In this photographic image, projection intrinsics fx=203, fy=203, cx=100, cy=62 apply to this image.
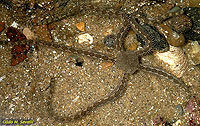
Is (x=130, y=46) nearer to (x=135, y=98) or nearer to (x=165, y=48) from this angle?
(x=165, y=48)

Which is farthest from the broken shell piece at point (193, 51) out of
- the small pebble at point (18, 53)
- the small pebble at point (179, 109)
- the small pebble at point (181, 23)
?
the small pebble at point (18, 53)

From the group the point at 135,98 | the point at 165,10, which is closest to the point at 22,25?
the point at 135,98

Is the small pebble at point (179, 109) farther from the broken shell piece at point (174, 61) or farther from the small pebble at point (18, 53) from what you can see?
the small pebble at point (18, 53)

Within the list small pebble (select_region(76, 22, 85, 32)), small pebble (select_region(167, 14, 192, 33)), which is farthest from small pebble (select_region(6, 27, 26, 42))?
small pebble (select_region(167, 14, 192, 33))

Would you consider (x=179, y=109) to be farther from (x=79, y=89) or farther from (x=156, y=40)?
(x=79, y=89)

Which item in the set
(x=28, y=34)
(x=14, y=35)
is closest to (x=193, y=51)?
(x=28, y=34)

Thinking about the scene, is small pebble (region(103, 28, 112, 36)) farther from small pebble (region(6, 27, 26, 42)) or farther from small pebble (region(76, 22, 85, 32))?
small pebble (region(6, 27, 26, 42))
